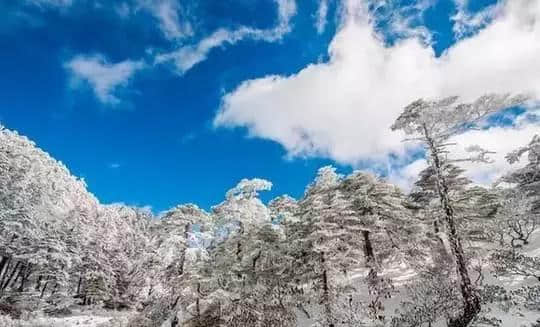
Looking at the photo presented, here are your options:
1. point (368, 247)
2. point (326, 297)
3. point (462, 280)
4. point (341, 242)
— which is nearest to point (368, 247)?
point (368, 247)

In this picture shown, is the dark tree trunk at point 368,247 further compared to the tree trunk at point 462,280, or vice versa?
the dark tree trunk at point 368,247

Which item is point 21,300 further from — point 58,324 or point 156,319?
point 156,319

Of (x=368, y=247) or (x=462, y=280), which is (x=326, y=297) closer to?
(x=368, y=247)

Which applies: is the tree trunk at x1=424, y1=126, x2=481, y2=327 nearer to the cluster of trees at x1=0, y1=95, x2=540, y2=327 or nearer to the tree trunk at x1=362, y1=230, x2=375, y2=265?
the cluster of trees at x1=0, y1=95, x2=540, y2=327

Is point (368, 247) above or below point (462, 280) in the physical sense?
above

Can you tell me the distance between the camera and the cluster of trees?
18750mm

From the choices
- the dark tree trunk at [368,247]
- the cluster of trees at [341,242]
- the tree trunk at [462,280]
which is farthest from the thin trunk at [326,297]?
the tree trunk at [462,280]

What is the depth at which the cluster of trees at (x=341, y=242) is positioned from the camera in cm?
1875

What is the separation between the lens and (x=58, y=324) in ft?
104

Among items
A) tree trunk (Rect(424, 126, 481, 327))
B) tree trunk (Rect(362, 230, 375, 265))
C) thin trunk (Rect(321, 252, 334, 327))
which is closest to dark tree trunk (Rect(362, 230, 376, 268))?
tree trunk (Rect(362, 230, 375, 265))

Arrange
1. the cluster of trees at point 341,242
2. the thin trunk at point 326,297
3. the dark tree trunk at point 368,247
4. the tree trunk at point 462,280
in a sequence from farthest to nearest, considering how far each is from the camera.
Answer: the dark tree trunk at point 368,247 → the thin trunk at point 326,297 → the cluster of trees at point 341,242 → the tree trunk at point 462,280

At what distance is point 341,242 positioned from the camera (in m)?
24.0

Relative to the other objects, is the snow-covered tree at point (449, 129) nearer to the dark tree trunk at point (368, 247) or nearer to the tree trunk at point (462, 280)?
the tree trunk at point (462, 280)

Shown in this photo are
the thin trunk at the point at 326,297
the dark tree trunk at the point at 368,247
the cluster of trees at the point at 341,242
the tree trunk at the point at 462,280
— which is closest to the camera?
the tree trunk at the point at 462,280
